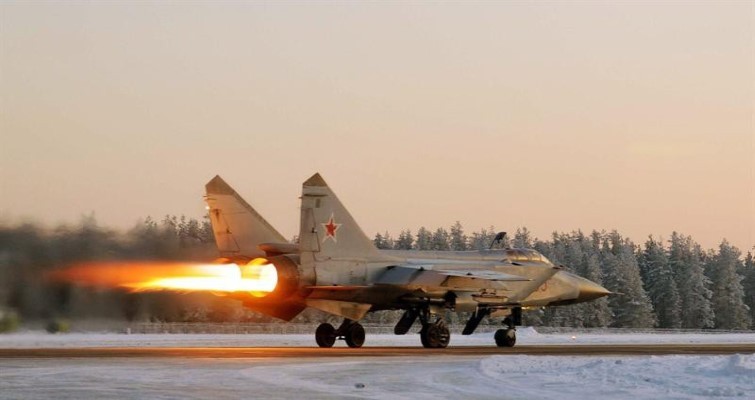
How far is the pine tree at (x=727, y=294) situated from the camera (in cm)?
10631

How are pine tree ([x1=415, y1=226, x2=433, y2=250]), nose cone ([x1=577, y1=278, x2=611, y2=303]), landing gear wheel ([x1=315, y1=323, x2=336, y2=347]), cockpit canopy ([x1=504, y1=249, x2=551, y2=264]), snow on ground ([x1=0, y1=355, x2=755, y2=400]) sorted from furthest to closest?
pine tree ([x1=415, y1=226, x2=433, y2=250])
nose cone ([x1=577, y1=278, x2=611, y2=303])
cockpit canopy ([x1=504, y1=249, x2=551, y2=264])
landing gear wheel ([x1=315, y1=323, x2=336, y2=347])
snow on ground ([x1=0, y1=355, x2=755, y2=400])

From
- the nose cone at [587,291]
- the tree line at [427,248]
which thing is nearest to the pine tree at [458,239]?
the tree line at [427,248]

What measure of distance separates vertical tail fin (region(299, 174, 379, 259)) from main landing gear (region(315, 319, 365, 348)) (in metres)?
2.62

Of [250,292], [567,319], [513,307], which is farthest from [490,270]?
[567,319]

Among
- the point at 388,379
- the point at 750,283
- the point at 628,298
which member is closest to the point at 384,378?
the point at 388,379

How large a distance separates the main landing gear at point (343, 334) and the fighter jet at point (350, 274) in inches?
1.3

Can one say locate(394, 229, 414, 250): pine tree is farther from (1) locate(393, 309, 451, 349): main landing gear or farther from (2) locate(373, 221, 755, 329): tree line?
(1) locate(393, 309, 451, 349): main landing gear

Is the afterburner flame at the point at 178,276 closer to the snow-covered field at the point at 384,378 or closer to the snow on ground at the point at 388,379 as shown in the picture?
the snow-covered field at the point at 384,378

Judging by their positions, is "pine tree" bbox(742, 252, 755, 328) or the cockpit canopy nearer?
the cockpit canopy

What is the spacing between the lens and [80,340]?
42.9 meters

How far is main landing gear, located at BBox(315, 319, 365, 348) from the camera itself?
38.0 meters

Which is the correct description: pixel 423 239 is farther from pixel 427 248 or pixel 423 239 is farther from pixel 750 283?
pixel 750 283

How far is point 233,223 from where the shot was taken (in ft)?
127

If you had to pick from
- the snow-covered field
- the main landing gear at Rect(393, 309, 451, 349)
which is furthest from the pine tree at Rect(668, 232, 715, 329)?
the snow-covered field
